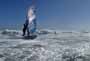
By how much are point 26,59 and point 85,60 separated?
135 inches

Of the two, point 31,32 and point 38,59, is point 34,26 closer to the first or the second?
point 31,32

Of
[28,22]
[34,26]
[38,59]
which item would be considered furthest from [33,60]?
[34,26]

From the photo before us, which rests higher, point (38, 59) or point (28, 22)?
point (28, 22)

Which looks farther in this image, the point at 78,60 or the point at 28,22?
the point at 28,22

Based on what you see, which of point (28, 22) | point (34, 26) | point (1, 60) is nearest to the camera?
point (1, 60)

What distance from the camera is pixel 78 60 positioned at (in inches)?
433

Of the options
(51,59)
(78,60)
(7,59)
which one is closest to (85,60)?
(78,60)

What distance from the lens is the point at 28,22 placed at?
98.0ft

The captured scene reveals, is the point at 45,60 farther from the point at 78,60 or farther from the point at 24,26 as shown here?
the point at 24,26

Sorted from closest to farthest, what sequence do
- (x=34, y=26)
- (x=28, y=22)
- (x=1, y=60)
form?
1. (x=1, y=60)
2. (x=28, y=22)
3. (x=34, y=26)

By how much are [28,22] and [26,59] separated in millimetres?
18785

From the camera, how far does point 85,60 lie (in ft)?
36.2

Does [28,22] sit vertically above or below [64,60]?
above

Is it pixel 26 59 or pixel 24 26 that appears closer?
pixel 26 59
